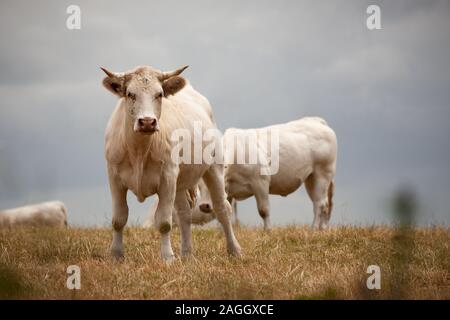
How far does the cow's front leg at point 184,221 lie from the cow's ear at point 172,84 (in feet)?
6.10

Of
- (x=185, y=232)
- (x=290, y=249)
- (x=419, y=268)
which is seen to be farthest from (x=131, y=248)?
(x=419, y=268)

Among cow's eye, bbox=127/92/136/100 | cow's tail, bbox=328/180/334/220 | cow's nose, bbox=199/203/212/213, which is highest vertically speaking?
cow's eye, bbox=127/92/136/100

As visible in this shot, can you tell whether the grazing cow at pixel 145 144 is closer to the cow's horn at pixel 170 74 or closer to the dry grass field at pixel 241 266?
the cow's horn at pixel 170 74

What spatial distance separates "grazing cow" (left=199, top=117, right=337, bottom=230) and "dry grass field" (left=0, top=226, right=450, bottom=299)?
4.10 m

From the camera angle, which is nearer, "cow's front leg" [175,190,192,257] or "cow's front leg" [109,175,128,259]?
"cow's front leg" [109,175,128,259]

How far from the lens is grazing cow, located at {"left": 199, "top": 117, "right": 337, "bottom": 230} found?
1600cm

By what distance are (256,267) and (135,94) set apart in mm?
2421

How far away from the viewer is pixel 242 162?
52.3 feet

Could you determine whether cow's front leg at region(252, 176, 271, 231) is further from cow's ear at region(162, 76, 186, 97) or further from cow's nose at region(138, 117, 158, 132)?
cow's nose at region(138, 117, 158, 132)

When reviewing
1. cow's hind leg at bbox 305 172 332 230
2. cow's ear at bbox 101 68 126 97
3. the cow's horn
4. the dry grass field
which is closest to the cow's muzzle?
cow's ear at bbox 101 68 126 97

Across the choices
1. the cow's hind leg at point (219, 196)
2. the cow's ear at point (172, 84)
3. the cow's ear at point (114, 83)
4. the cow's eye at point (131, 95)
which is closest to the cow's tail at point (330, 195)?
the cow's hind leg at point (219, 196)

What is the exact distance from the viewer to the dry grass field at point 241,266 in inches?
247
